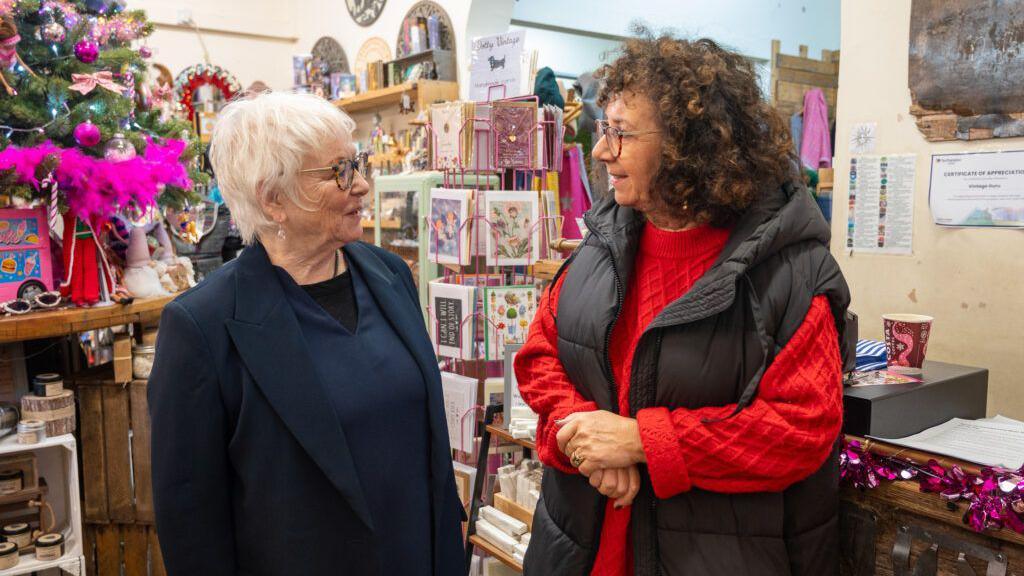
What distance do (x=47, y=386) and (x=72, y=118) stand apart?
1.00 metres

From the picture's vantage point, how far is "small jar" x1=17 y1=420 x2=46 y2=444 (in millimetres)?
Result: 2689

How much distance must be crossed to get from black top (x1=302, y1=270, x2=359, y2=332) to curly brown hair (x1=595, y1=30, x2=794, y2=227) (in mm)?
657

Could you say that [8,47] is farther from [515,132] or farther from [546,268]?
[546,268]

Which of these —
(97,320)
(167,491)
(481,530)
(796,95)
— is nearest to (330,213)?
(167,491)

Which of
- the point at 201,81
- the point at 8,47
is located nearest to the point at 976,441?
the point at 8,47

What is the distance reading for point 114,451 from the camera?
310 centimetres

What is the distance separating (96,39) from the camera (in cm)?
305

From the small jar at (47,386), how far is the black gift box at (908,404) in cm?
265

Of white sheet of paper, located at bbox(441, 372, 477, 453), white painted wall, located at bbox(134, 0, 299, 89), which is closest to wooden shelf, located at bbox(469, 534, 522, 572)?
white sheet of paper, located at bbox(441, 372, 477, 453)

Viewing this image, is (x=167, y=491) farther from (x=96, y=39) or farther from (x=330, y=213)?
(x=96, y=39)

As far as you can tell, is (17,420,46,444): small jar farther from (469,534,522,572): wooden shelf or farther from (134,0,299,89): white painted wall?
(134,0,299,89): white painted wall

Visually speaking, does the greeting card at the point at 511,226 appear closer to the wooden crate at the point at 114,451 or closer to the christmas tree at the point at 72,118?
the christmas tree at the point at 72,118

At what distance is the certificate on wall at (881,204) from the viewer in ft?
8.63

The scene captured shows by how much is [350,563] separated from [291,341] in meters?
0.44
